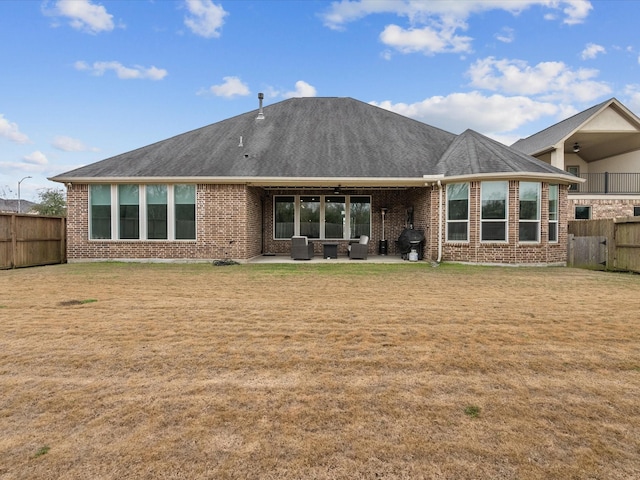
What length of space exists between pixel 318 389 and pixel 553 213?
12528 millimetres

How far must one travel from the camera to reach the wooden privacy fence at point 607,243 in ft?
35.5

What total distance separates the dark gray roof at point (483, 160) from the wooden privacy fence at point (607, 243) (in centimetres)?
220

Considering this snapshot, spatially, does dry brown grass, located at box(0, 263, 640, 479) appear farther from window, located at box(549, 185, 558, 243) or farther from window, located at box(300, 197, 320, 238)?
window, located at box(300, 197, 320, 238)

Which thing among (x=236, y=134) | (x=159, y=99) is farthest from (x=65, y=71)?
(x=236, y=134)

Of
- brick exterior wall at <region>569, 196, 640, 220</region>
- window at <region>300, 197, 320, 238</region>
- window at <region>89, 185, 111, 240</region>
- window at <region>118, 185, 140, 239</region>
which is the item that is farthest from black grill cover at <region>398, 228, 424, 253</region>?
window at <region>89, 185, 111, 240</region>

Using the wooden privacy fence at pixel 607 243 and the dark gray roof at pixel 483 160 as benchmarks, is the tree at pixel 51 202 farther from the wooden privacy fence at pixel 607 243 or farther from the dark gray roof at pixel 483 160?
the wooden privacy fence at pixel 607 243

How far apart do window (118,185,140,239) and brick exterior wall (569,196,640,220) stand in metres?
18.9

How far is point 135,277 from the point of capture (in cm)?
953

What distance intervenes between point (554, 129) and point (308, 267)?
54.8 feet

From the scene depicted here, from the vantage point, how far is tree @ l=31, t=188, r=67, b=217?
35.7 metres

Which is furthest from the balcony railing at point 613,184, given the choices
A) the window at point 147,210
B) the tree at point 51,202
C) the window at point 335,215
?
the tree at point 51,202

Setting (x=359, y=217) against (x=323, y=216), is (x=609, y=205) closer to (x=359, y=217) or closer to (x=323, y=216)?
(x=359, y=217)

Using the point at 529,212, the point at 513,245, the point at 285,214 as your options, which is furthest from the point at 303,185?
the point at 529,212

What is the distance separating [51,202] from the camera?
3659 centimetres
